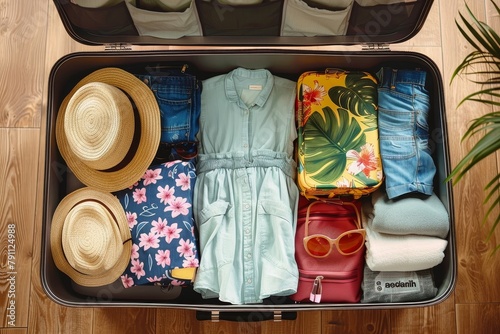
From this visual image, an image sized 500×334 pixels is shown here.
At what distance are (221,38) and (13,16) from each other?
0.73 metres

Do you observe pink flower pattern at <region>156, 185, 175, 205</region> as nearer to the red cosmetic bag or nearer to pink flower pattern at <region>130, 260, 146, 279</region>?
pink flower pattern at <region>130, 260, 146, 279</region>

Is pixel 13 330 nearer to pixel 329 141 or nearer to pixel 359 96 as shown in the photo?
pixel 329 141

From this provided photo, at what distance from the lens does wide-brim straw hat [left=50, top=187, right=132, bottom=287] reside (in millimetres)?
1257

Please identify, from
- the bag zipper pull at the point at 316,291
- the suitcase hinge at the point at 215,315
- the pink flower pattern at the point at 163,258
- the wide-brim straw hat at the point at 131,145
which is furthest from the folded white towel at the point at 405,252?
the wide-brim straw hat at the point at 131,145

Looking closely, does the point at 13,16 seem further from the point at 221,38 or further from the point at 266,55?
the point at 266,55

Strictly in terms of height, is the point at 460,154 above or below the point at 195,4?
below

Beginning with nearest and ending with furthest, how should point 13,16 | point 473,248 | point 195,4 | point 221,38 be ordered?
point 195,4 → point 221,38 → point 473,248 → point 13,16

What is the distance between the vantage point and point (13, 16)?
159 centimetres

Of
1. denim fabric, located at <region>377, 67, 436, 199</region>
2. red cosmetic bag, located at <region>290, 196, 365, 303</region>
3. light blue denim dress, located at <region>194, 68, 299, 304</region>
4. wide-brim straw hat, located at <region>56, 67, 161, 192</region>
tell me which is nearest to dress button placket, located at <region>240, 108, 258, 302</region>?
light blue denim dress, located at <region>194, 68, 299, 304</region>

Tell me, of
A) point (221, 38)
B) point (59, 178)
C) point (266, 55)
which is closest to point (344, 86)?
point (266, 55)

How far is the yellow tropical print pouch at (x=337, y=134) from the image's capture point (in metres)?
1.27

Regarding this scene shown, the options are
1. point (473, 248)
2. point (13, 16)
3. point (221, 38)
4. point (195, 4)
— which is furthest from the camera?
point (13, 16)

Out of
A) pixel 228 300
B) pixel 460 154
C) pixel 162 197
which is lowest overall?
pixel 228 300

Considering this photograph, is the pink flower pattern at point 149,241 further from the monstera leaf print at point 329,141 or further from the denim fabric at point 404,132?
the denim fabric at point 404,132
